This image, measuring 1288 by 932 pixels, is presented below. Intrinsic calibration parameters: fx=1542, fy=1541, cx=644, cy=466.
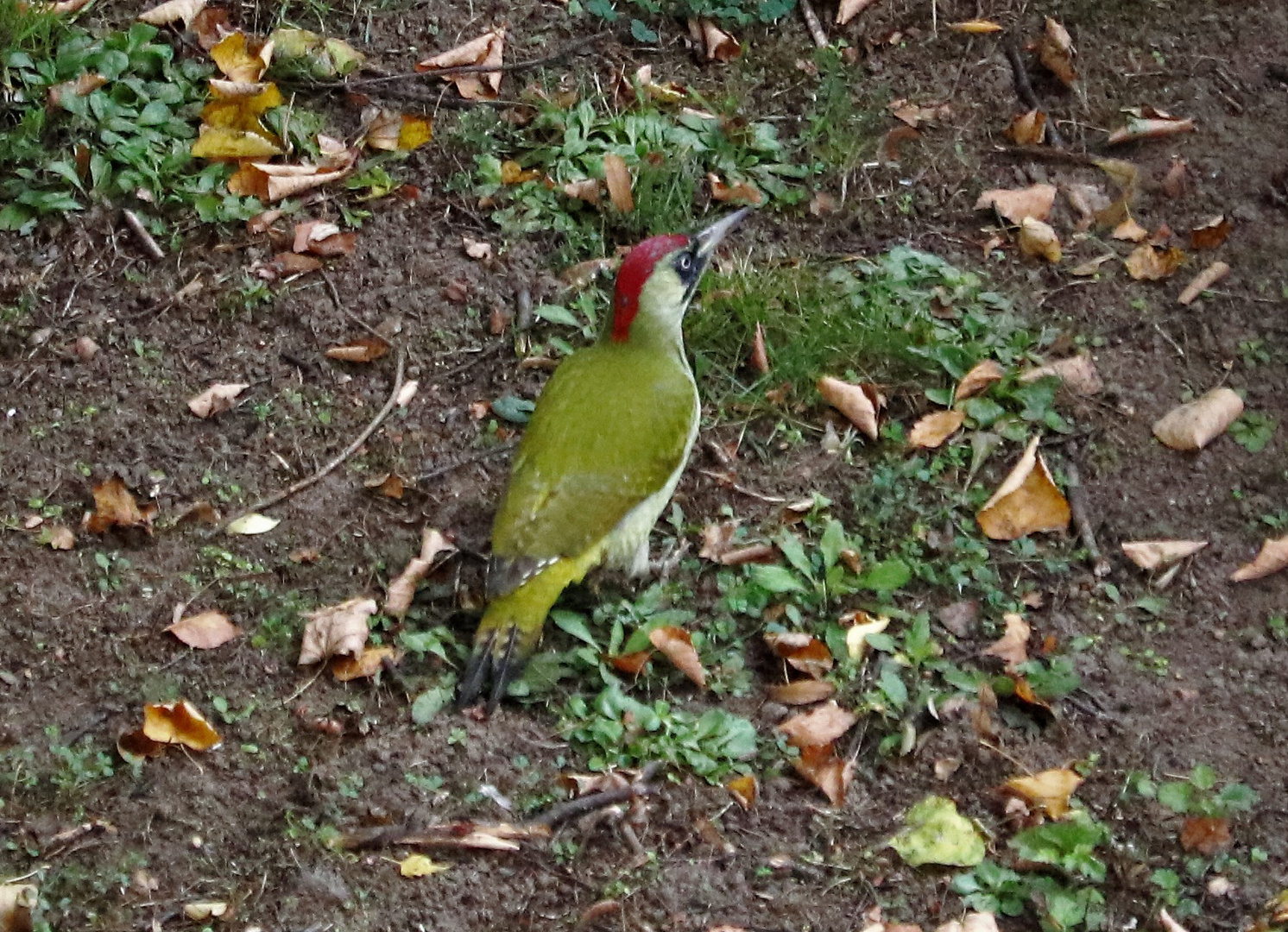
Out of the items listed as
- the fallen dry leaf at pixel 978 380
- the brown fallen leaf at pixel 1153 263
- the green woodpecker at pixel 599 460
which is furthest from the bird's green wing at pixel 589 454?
the brown fallen leaf at pixel 1153 263

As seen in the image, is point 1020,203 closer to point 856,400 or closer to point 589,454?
point 856,400

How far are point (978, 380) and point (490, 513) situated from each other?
1.56m

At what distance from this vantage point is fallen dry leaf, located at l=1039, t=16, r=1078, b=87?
576cm

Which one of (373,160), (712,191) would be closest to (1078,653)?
(712,191)

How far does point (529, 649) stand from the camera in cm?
402

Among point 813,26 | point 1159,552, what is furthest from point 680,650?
point 813,26

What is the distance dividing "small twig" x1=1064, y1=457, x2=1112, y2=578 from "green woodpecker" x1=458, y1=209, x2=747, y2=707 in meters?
1.12

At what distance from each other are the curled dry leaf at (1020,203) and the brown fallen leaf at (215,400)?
2.61 m

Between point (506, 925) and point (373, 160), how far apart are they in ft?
9.87

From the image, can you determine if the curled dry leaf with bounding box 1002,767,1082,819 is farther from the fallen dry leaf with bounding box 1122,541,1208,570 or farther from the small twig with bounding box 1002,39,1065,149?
the small twig with bounding box 1002,39,1065,149

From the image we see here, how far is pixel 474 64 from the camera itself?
577cm

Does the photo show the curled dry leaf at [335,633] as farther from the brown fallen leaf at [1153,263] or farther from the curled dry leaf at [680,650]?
the brown fallen leaf at [1153,263]

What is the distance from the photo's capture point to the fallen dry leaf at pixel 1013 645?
13.3 ft

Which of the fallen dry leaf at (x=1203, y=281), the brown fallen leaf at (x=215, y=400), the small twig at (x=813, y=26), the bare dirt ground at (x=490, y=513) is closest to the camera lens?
the bare dirt ground at (x=490, y=513)
